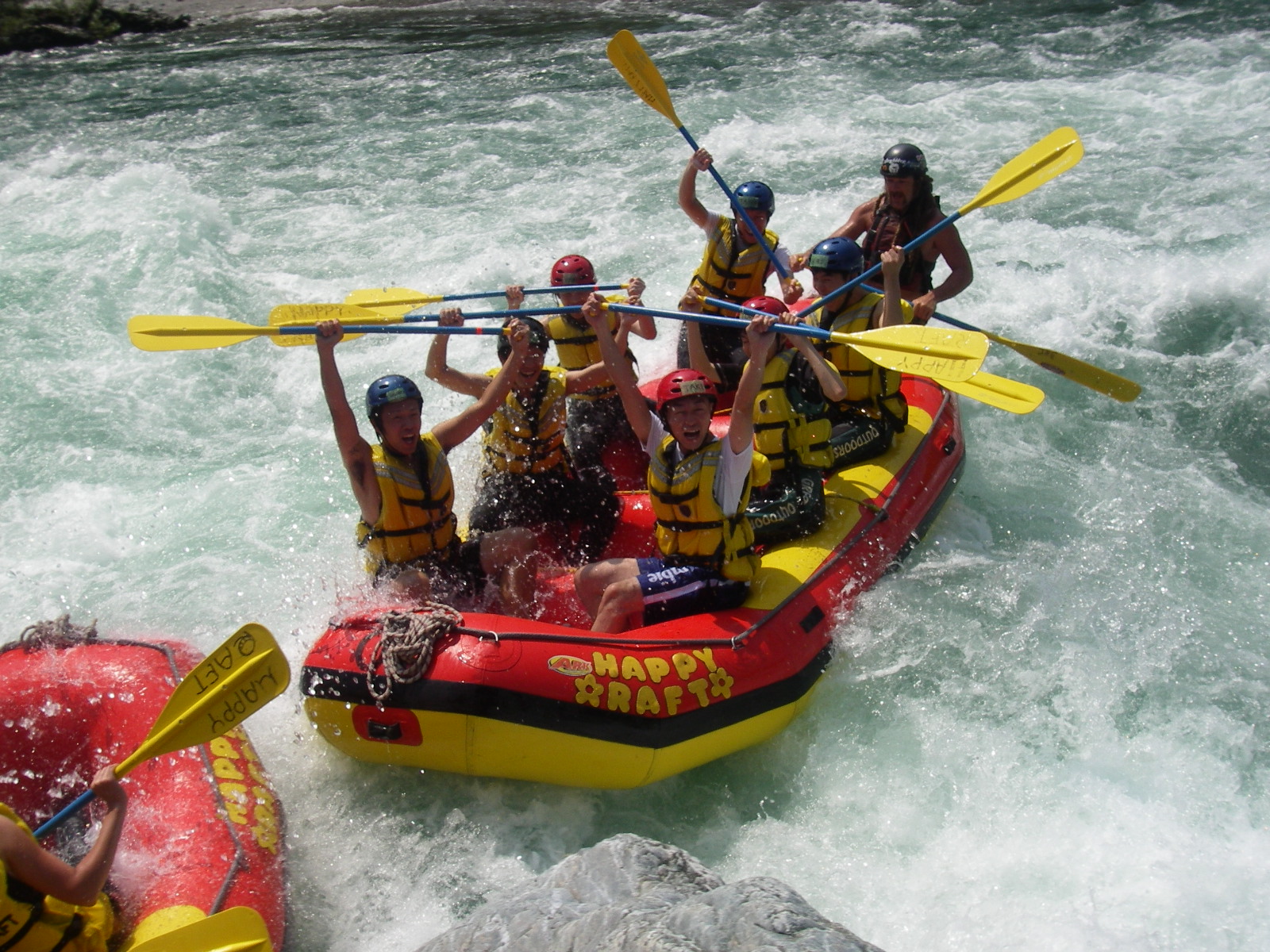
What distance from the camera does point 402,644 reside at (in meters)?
3.48

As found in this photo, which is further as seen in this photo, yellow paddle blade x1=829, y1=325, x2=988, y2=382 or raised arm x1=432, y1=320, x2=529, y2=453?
raised arm x1=432, y1=320, x2=529, y2=453

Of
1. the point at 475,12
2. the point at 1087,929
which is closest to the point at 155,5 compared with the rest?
the point at 475,12

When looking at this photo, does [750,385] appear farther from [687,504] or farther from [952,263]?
[952,263]

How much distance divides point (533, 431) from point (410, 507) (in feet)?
2.31

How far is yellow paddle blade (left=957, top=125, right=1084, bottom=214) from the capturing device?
4.98 metres

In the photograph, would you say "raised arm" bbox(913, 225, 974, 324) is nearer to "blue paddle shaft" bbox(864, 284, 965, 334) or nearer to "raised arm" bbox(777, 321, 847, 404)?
"blue paddle shaft" bbox(864, 284, 965, 334)

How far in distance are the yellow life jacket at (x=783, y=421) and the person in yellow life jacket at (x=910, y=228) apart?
964 mm

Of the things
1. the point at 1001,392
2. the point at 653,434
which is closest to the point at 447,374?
the point at 653,434

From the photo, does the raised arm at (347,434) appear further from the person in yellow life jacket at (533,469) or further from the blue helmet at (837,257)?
the blue helmet at (837,257)

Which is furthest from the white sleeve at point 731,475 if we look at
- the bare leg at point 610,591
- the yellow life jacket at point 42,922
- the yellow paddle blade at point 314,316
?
the yellow life jacket at point 42,922

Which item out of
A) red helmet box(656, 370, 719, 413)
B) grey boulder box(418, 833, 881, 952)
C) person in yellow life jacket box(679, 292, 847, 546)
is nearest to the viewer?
grey boulder box(418, 833, 881, 952)

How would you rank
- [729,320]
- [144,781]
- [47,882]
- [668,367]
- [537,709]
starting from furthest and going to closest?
[668,367], [729,320], [537,709], [144,781], [47,882]

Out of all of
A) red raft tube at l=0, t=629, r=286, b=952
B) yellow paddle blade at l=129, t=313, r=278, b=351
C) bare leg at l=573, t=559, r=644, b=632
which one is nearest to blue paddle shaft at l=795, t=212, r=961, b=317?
bare leg at l=573, t=559, r=644, b=632

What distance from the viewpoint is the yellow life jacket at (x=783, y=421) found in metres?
4.35
